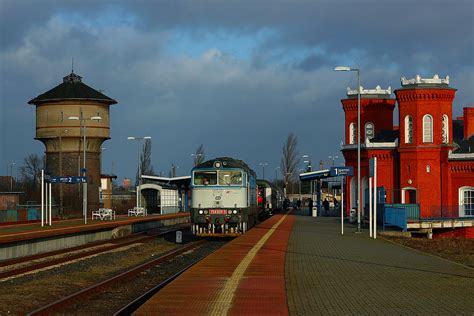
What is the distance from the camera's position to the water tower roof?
214 ft

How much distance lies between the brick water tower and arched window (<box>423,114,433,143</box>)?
91.4 feet

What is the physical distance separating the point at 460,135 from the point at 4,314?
5709 cm

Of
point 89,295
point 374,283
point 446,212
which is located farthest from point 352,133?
point 89,295

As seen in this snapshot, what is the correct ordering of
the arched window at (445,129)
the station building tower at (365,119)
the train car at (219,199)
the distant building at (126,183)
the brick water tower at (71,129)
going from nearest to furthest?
the train car at (219,199) < the arched window at (445,129) < the station building tower at (365,119) < the brick water tower at (71,129) < the distant building at (126,183)

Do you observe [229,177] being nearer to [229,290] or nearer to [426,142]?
[229,290]

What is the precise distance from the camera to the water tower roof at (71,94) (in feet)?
214

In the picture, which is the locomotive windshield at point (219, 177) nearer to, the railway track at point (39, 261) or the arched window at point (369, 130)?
the railway track at point (39, 261)

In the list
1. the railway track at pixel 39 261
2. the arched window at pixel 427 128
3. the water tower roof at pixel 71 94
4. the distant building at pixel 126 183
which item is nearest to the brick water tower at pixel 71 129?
the water tower roof at pixel 71 94

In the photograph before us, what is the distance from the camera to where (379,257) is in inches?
834

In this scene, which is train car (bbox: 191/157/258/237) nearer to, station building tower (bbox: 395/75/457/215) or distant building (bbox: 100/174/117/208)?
station building tower (bbox: 395/75/457/215)

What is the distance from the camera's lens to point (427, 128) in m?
54.5

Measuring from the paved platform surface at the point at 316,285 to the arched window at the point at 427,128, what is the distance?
32632 millimetres

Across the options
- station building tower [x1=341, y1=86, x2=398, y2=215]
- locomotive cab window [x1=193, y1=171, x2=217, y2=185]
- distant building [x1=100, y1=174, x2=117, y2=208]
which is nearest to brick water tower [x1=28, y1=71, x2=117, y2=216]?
distant building [x1=100, y1=174, x2=117, y2=208]

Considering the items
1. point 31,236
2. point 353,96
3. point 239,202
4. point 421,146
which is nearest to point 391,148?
point 421,146
